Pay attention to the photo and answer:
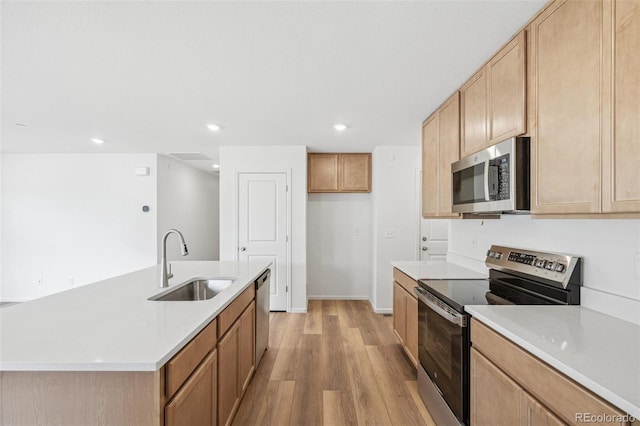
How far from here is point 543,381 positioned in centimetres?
99

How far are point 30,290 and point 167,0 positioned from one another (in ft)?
18.1

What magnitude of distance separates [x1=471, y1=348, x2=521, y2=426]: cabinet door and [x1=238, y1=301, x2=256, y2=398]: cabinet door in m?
1.41

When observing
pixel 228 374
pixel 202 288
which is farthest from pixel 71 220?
pixel 228 374

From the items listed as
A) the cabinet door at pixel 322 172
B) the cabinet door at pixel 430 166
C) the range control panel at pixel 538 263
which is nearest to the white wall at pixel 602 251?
the range control panel at pixel 538 263

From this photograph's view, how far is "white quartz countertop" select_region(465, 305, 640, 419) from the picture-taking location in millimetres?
791

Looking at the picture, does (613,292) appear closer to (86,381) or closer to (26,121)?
(86,381)

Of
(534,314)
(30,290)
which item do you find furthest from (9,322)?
(30,290)

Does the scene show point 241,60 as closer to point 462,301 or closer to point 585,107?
point 585,107

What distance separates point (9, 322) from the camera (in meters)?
1.24

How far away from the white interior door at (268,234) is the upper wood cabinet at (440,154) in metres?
2.04

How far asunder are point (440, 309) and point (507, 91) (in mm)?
1341

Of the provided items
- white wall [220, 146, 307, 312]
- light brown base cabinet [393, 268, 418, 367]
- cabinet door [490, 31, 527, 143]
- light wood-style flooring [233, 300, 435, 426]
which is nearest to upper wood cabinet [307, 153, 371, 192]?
white wall [220, 146, 307, 312]

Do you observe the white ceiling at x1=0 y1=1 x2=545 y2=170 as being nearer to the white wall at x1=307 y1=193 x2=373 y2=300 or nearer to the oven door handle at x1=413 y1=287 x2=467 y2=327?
the oven door handle at x1=413 y1=287 x2=467 y2=327

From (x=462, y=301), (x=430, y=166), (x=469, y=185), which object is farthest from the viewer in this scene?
(x=430, y=166)
